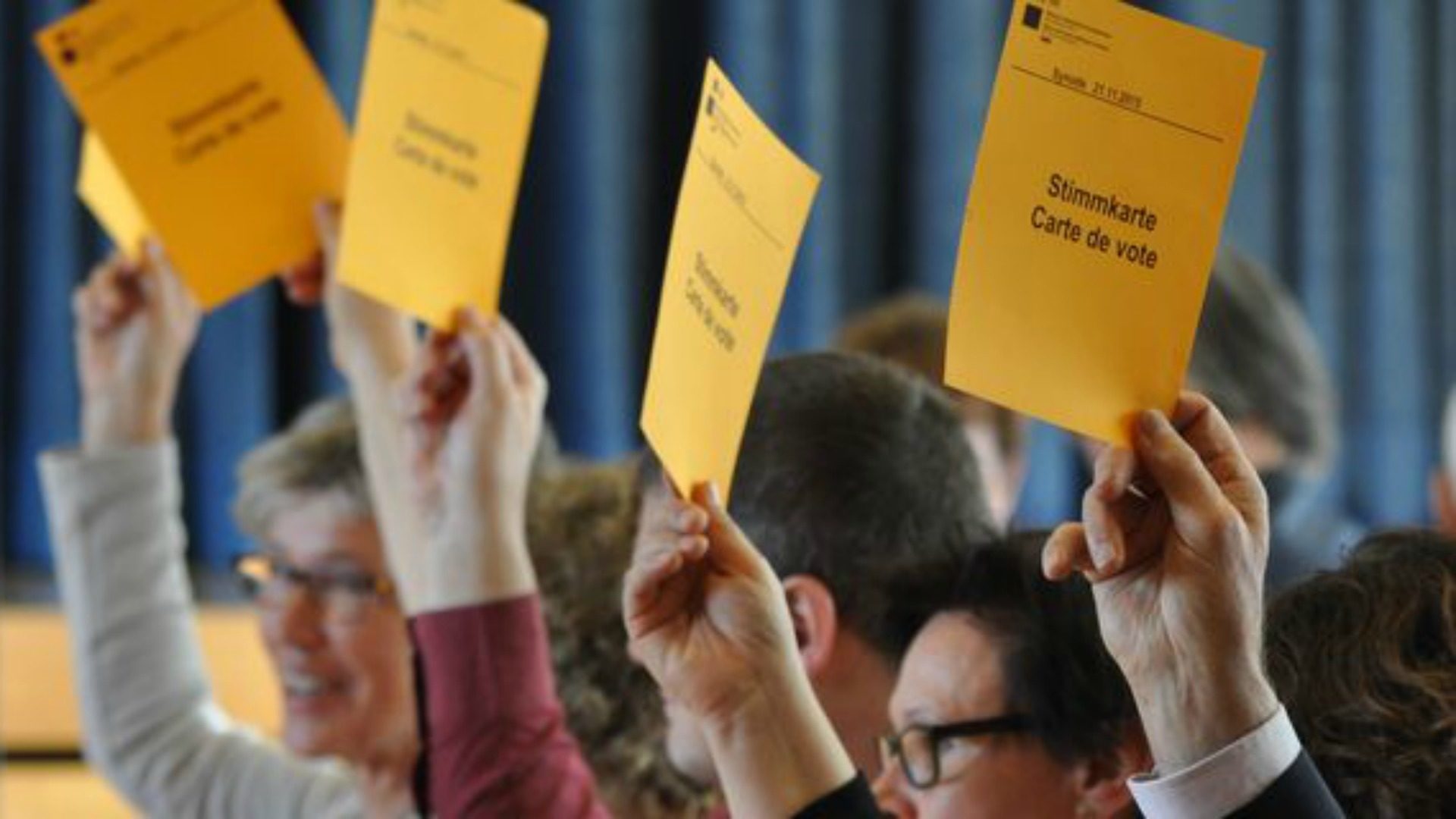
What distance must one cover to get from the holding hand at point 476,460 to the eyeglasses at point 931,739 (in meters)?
0.44

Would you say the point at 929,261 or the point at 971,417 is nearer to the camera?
the point at 971,417

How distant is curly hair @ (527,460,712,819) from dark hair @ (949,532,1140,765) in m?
0.51

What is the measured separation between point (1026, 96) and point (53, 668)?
257cm

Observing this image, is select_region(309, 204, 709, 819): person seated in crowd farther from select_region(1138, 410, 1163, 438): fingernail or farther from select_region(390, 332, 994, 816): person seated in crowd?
select_region(1138, 410, 1163, 438): fingernail

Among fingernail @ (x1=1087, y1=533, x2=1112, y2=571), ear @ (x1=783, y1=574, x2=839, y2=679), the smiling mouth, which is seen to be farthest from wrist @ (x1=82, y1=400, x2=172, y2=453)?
fingernail @ (x1=1087, y1=533, x2=1112, y2=571)

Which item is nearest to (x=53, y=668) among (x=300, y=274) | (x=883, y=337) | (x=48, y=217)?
(x=48, y=217)

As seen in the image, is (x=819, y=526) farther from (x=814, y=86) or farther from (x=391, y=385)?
(x=814, y=86)

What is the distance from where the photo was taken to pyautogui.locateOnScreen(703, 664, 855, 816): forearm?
1.29 meters

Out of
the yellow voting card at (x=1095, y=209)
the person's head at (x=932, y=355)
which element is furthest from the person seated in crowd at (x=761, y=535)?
the person's head at (x=932, y=355)

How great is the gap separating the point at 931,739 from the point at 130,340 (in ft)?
3.61

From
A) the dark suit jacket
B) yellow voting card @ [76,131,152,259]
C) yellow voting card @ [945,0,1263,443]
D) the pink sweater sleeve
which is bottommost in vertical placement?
the pink sweater sleeve

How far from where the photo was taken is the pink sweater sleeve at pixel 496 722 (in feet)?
5.93

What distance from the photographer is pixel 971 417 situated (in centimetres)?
284

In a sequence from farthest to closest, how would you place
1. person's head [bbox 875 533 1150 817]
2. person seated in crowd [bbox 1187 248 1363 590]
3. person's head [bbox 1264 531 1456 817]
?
person seated in crowd [bbox 1187 248 1363 590] → person's head [bbox 875 533 1150 817] → person's head [bbox 1264 531 1456 817]
